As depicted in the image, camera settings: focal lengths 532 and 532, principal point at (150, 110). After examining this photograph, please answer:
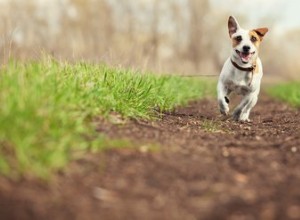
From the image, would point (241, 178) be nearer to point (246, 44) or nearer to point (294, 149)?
point (294, 149)

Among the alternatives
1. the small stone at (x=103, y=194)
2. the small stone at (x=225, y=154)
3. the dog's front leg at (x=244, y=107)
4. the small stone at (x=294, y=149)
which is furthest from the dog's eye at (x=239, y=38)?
the small stone at (x=103, y=194)

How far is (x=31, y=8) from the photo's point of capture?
21922 millimetres

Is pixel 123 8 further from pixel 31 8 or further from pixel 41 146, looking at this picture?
pixel 41 146

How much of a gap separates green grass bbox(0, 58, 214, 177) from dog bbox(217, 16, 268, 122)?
154 centimetres

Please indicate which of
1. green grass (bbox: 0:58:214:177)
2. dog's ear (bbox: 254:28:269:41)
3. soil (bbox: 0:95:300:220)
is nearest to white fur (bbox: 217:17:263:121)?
dog's ear (bbox: 254:28:269:41)

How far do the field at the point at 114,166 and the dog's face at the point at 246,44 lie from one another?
218cm

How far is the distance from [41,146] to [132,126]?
4.35 feet

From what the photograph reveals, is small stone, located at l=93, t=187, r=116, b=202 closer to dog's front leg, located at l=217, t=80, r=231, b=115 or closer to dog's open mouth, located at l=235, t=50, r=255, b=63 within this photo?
dog's front leg, located at l=217, t=80, r=231, b=115

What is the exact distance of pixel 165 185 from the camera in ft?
10.1

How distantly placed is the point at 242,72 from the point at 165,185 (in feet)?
12.7

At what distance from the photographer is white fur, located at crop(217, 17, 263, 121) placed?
6.64 metres

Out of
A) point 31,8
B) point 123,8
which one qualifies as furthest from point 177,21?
point 31,8

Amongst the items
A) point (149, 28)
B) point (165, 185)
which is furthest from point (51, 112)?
point (149, 28)

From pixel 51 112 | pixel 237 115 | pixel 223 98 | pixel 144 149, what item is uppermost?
pixel 51 112
